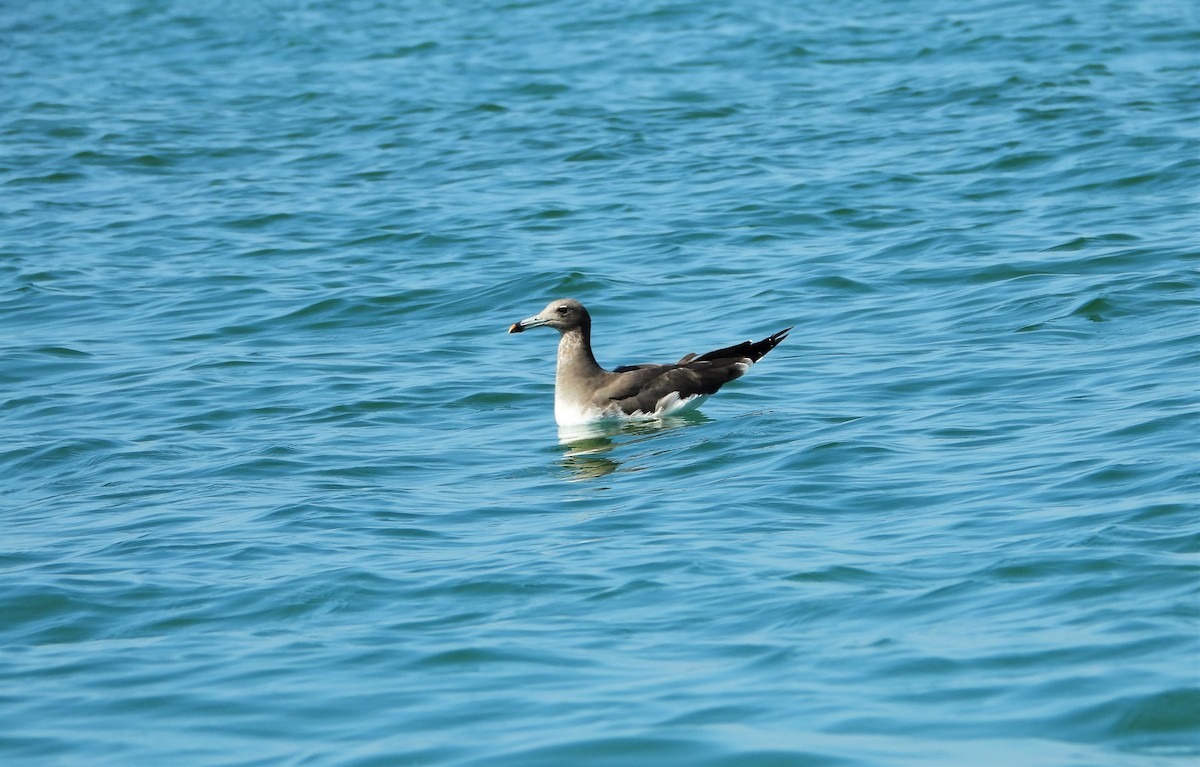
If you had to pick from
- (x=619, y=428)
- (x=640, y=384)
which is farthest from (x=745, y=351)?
(x=619, y=428)

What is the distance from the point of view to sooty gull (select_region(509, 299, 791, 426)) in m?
11.9

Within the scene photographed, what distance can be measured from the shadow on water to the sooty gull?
0.06 meters

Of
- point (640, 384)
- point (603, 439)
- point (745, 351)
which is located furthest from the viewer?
point (745, 351)

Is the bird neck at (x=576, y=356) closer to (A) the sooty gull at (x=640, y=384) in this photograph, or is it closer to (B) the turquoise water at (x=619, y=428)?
(A) the sooty gull at (x=640, y=384)

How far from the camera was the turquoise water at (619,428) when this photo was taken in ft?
21.9

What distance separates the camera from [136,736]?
6.65 m

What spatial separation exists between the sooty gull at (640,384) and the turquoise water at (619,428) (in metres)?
0.22

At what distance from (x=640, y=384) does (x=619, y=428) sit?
0.35 metres

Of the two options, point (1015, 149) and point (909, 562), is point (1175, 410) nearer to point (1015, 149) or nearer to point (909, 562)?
point (909, 562)

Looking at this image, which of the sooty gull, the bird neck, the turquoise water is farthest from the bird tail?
the bird neck

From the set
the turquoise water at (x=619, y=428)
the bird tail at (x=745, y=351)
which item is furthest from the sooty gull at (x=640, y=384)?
the turquoise water at (x=619, y=428)

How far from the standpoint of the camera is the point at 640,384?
11992 millimetres

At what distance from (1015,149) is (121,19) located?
23.0 m

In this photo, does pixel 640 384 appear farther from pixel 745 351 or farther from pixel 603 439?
pixel 745 351
